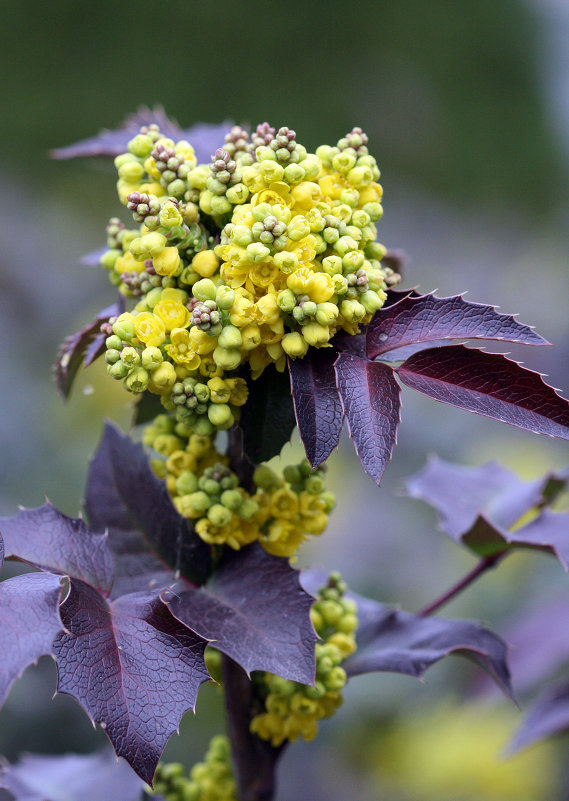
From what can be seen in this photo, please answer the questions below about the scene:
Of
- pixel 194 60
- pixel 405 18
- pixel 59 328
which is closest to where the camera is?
pixel 59 328

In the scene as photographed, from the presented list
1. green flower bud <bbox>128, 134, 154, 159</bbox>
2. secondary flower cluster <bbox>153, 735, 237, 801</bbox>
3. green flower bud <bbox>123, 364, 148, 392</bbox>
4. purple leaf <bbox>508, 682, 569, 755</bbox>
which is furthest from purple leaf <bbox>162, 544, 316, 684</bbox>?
purple leaf <bbox>508, 682, 569, 755</bbox>

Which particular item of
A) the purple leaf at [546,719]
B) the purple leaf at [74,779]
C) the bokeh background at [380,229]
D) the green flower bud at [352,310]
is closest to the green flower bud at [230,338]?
the green flower bud at [352,310]

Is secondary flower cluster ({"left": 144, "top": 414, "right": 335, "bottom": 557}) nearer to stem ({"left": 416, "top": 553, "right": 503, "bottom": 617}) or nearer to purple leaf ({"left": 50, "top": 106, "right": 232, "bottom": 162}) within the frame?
stem ({"left": 416, "top": 553, "right": 503, "bottom": 617})

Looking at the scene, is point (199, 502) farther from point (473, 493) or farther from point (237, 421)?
point (473, 493)

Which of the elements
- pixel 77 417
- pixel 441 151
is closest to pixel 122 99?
pixel 441 151

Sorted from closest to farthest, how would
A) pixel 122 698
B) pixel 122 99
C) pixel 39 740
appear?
1. pixel 122 698
2. pixel 39 740
3. pixel 122 99

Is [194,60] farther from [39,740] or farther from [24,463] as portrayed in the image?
[39,740]
